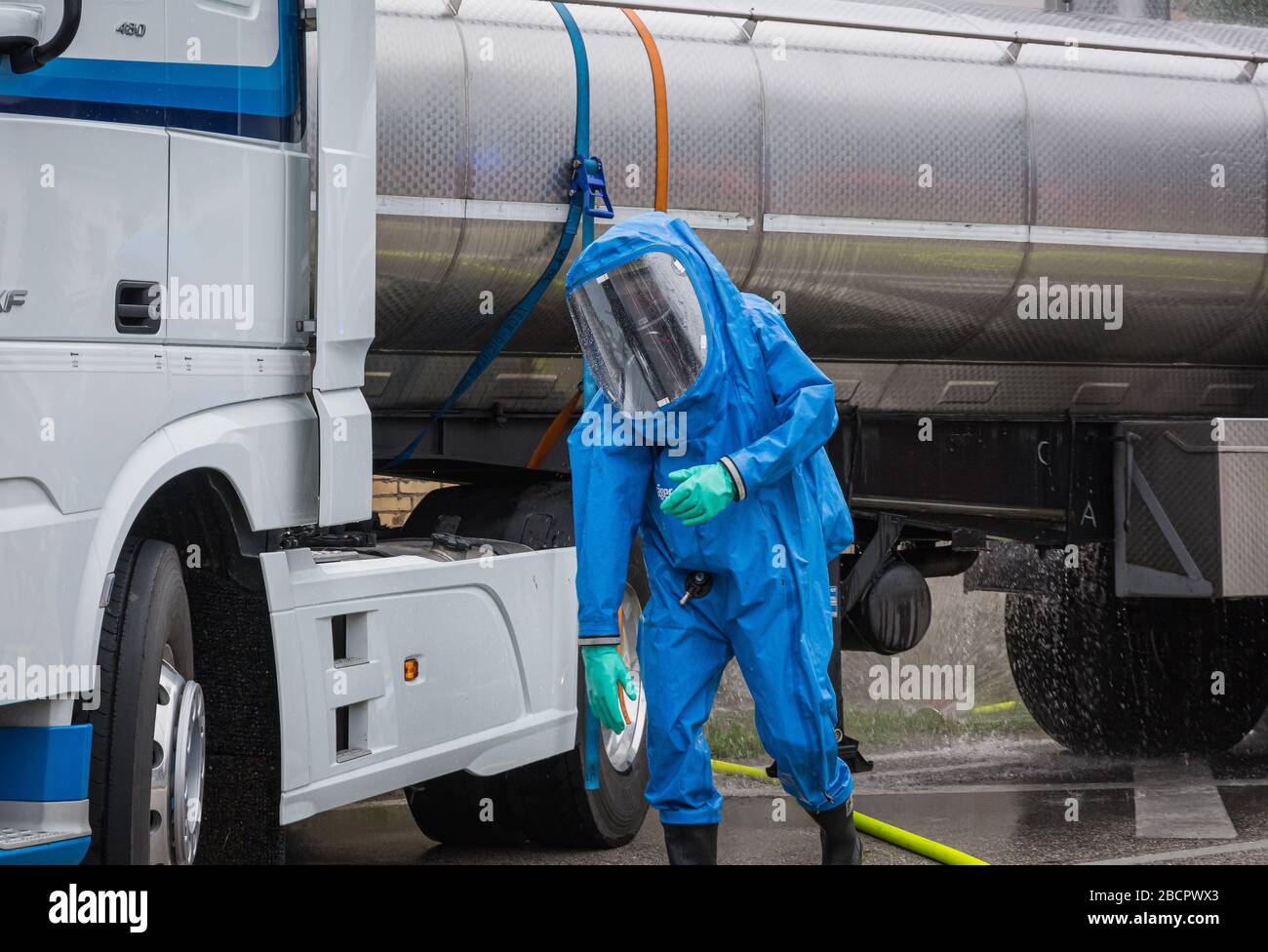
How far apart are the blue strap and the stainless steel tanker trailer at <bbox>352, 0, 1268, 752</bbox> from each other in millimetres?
33

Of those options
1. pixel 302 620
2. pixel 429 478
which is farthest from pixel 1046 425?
pixel 302 620

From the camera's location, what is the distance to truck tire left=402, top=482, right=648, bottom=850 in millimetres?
5305

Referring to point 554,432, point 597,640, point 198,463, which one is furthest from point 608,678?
point 554,432

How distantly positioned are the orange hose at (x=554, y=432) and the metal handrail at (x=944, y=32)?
4.19 ft

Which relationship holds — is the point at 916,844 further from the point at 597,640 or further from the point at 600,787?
the point at 597,640

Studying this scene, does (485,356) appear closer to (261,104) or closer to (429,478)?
(429,478)

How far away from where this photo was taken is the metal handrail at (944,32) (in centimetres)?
553

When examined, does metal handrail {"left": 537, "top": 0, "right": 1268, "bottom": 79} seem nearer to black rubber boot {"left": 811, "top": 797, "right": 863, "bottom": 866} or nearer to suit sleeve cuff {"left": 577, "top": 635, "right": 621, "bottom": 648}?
suit sleeve cuff {"left": 577, "top": 635, "right": 621, "bottom": 648}

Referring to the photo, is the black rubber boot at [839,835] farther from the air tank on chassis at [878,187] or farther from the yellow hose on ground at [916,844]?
the air tank on chassis at [878,187]

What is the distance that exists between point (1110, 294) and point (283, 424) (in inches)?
133

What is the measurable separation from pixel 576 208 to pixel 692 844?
2.03 metres

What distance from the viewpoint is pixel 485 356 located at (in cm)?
521

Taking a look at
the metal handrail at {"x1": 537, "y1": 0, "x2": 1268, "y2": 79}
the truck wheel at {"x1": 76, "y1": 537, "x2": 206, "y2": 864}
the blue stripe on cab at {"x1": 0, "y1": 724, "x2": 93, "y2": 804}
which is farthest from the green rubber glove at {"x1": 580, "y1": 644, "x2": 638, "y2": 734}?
the metal handrail at {"x1": 537, "y1": 0, "x2": 1268, "y2": 79}

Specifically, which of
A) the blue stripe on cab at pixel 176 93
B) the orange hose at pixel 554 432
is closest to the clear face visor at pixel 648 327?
the blue stripe on cab at pixel 176 93
